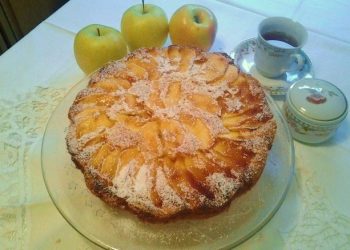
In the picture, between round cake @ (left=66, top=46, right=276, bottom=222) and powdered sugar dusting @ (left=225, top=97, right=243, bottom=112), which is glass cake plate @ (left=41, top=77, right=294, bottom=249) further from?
powdered sugar dusting @ (left=225, top=97, right=243, bottom=112)

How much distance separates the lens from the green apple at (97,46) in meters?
1.10

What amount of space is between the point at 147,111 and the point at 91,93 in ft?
0.54

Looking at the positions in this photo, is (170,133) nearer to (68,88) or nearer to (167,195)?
(167,195)

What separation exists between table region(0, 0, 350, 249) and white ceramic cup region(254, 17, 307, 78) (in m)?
0.17

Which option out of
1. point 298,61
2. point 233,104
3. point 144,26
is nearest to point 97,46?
point 144,26

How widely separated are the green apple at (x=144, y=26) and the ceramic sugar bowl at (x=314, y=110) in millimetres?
479

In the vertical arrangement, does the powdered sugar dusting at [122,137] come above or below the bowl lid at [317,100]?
above

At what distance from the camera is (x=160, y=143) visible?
0.84 m

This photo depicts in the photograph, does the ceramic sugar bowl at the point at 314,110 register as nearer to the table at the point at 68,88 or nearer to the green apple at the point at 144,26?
the table at the point at 68,88

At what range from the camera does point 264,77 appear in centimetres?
119

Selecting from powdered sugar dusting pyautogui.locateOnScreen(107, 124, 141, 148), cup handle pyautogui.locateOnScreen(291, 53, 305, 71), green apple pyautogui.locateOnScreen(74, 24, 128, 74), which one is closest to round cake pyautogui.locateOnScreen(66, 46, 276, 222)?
powdered sugar dusting pyautogui.locateOnScreen(107, 124, 141, 148)

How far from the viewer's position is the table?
0.89 metres

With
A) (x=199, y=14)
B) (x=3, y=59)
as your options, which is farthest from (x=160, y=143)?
(x=3, y=59)

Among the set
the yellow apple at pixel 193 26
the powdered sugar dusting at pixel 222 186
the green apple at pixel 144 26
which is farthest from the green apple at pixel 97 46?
the powdered sugar dusting at pixel 222 186
